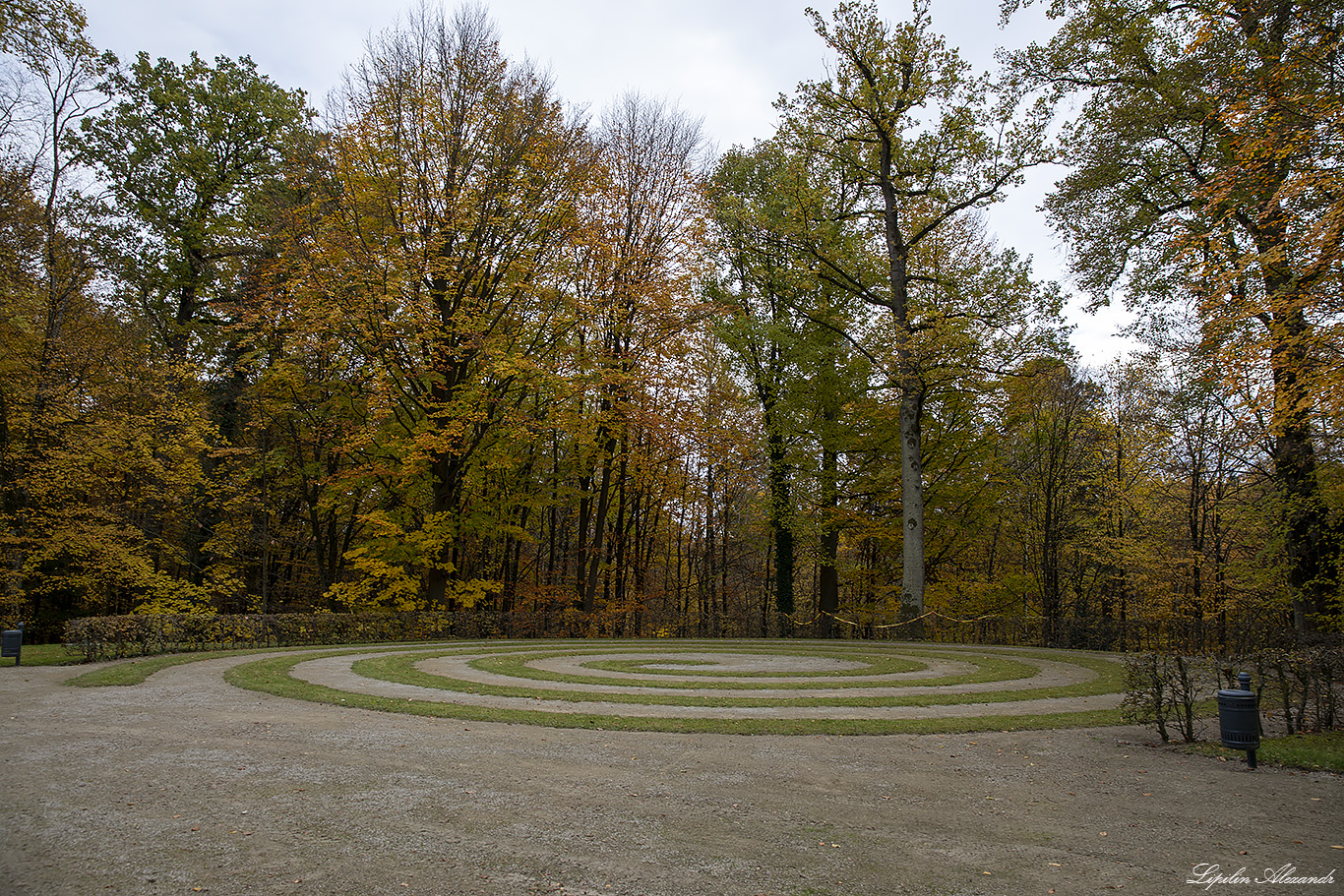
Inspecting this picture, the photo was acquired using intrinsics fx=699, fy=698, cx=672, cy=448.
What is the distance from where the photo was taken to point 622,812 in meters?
5.51

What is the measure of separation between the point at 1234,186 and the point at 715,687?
10.8 meters

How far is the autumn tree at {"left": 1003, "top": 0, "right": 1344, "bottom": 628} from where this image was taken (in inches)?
358

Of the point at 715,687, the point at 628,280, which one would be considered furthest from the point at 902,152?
the point at 715,687

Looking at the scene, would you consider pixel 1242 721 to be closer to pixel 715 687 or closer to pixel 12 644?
pixel 715 687

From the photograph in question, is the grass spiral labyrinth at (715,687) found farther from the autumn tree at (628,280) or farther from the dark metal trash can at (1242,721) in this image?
the autumn tree at (628,280)

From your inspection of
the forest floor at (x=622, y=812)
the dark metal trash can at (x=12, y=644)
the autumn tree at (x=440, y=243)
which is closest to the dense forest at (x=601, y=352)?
the autumn tree at (x=440, y=243)

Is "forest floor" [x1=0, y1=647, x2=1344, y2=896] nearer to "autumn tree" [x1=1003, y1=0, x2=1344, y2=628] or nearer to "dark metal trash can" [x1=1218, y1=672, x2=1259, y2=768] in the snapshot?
"dark metal trash can" [x1=1218, y1=672, x2=1259, y2=768]

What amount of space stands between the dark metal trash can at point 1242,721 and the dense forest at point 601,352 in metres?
9.22

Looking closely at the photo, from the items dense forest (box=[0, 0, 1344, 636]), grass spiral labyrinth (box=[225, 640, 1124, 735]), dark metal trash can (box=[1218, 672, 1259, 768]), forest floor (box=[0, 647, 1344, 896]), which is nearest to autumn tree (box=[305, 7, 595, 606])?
dense forest (box=[0, 0, 1344, 636])

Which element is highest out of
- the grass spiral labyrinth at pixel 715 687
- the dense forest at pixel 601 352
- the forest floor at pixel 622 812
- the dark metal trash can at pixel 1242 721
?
the dense forest at pixel 601 352

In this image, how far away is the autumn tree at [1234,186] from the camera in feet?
29.8

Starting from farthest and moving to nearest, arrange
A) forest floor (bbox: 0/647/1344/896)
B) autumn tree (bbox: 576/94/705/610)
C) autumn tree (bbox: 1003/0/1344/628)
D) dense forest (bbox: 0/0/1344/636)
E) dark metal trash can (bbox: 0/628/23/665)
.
→ autumn tree (bbox: 576/94/705/610), dense forest (bbox: 0/0/1344/636), dark metal trash can (bbox: 0/628/23/665), autumn tree (bbox: 1003/0/1344/628), forest floor (bbox: 0/647/1344/896)

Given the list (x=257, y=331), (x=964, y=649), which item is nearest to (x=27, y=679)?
(x=257, y=331)

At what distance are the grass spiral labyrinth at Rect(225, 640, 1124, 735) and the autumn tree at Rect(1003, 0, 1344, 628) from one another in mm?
5211
